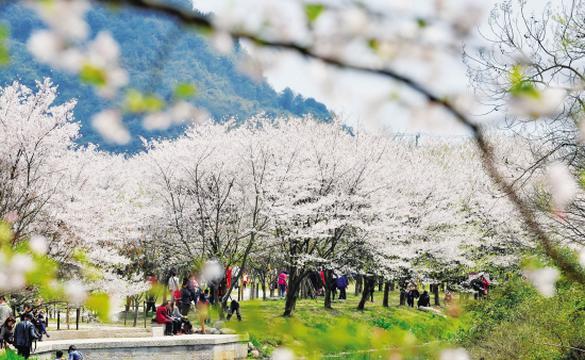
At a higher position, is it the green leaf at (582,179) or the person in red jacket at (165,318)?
the green leaf at (582,179)

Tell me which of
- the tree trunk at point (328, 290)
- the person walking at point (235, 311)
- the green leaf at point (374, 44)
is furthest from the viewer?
the tree trunk at point (328, 290)

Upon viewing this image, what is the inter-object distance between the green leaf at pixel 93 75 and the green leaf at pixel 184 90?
0.50 ft

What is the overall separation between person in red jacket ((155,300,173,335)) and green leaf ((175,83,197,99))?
19.1 metres

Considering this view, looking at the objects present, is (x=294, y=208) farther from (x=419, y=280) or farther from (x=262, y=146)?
(x=419, y=280)

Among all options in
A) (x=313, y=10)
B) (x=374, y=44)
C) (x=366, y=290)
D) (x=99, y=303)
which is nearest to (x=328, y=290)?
(x=366, y=290)

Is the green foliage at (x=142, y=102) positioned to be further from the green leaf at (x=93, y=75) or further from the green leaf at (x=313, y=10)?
the green leaf at (x=313, y=10)

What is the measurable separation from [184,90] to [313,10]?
307 mm

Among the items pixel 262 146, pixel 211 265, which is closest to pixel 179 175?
pixel 262 146

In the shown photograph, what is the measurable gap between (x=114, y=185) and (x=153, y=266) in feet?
33.7

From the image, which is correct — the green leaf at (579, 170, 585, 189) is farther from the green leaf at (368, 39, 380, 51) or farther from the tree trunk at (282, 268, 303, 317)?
the tree trunk at (282, 268, 303, 317)

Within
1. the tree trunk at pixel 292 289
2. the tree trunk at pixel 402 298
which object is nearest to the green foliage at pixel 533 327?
the tree trunk at pixel 292 289

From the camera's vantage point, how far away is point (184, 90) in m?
1.45

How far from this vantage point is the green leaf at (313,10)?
1.38m

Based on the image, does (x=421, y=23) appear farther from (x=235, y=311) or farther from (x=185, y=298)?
(x=185, y=298)
